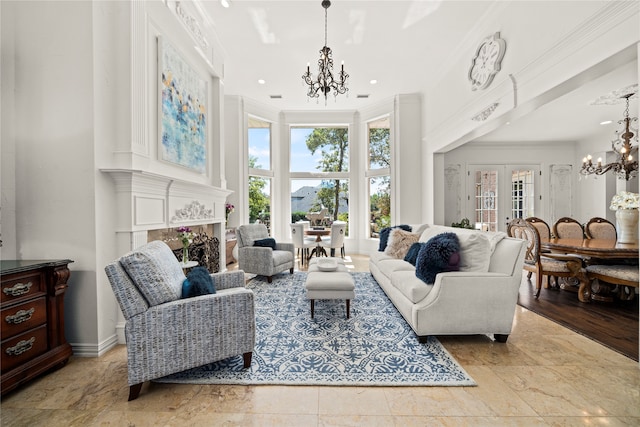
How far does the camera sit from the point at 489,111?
3625mm

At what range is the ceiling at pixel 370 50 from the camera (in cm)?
351

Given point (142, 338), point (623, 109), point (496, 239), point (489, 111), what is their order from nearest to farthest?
point (142, 338), point (496, 239), point (489, 111), point (623, 109)

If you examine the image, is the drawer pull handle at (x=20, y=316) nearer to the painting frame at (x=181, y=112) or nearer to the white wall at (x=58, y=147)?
the white wall at (x=58, y=147)

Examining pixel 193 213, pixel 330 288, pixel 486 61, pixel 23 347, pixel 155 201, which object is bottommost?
pixel 23 347

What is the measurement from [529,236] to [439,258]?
2.39 meters

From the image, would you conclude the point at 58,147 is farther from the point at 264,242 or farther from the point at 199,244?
the point at 264,242

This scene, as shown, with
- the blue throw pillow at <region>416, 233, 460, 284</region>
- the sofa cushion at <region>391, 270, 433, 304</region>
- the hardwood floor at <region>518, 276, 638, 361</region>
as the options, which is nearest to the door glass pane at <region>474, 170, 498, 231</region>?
the hardwood floor at <region>518, 276, 638, 361</region>

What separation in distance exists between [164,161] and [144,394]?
215cm

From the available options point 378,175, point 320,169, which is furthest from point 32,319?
point 378,175

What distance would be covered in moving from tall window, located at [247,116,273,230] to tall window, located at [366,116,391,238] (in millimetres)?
2580

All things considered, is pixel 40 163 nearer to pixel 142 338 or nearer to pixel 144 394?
pixel 142 338

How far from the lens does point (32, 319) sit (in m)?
1.88

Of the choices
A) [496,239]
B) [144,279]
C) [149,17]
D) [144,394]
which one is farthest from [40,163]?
[496,239]

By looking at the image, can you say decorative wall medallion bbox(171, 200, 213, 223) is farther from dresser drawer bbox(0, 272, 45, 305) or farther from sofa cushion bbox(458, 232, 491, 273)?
sofa cushion bbox(458, 232, 491, 273)
